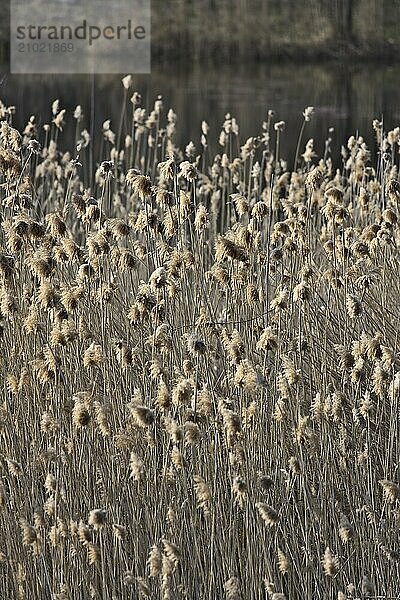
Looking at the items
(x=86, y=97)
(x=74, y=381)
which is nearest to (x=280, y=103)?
(x=86, y=97)

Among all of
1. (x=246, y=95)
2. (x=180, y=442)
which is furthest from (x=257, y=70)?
(x=180, y=442)

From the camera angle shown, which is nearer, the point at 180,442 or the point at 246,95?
the point at 180,442

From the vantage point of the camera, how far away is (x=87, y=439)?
7.43 feet

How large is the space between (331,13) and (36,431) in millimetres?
18013

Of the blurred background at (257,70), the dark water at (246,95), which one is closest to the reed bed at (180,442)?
the dark water at (246,95)

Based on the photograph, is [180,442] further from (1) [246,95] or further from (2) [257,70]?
(2) [257,70]

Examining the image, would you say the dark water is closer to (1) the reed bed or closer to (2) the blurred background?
(2) the blurred background

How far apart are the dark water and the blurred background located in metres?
0.02

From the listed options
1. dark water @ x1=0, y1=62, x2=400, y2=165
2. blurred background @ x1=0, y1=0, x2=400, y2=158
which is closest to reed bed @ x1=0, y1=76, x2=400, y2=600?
dark water @ x1=0, y1=62, x2=400, y2=165

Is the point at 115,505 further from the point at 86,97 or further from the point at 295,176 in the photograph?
the point at 86,97

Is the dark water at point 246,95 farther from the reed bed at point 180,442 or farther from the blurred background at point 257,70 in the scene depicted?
the reed bed at point 180,442

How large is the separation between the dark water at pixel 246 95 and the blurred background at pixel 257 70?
0.02 metres

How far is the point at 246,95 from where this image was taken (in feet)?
42.6

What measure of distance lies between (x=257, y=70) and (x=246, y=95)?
4.49 m
